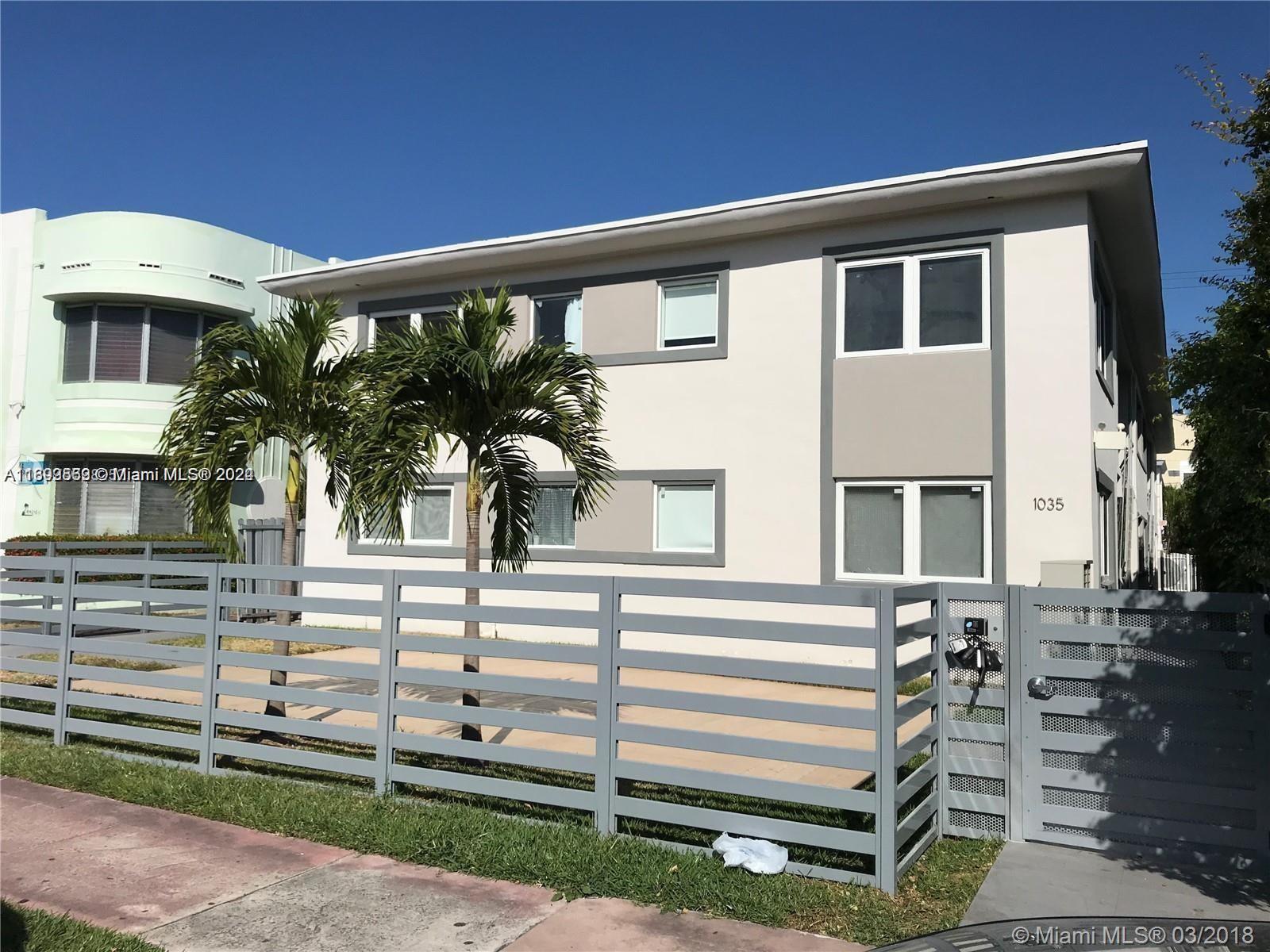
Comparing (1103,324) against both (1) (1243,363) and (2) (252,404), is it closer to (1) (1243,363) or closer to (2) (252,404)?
(1) (1243,363)

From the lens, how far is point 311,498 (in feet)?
56.0

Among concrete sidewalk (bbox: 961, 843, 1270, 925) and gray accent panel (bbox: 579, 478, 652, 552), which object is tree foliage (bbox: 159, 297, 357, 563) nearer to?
gray accent panel (bbox: 579, 478, 652, 552)

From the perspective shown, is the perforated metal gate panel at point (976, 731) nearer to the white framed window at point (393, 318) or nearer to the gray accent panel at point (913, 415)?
the gray accent panel at point (913, 415)

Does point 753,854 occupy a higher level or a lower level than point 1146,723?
lower

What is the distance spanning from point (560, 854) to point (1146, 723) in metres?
3.36

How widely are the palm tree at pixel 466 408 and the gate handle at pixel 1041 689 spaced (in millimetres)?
3667

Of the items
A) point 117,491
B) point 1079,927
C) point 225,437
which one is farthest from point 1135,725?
point 117,491

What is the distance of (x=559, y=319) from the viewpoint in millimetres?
14961

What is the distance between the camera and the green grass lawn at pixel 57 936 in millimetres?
4398

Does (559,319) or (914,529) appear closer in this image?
(914,529)

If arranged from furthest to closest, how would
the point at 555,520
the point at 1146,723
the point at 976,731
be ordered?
the point at 555,520 → the point at 976,731 → the point at 1146,723
